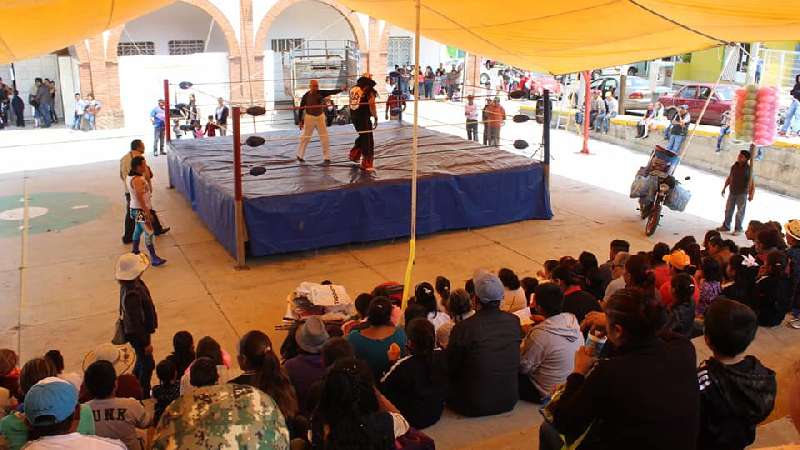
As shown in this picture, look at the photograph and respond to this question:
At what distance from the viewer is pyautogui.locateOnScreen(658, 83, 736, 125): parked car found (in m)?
20.7

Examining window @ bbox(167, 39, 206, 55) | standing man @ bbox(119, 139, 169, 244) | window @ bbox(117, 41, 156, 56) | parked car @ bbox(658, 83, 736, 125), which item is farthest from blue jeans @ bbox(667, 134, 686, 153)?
window @ bbox(117, 41, 156, 56)

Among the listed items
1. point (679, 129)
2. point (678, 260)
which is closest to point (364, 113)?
point (678, 260)

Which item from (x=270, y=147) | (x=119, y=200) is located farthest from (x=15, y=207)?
(x=270, y=147)

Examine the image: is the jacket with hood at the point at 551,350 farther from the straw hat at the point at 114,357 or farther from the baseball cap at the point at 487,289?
the straw hat at the point at 114,357

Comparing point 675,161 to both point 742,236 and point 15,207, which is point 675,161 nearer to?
point 742,236

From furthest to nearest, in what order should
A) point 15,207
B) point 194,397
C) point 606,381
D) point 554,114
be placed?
point 554,114 < point 15,207 < point 606,381 < point 194,397

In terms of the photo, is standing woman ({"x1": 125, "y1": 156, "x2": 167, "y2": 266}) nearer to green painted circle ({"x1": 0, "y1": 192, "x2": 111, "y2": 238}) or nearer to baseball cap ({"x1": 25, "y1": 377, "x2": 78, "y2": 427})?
green painted circle ({"x1": 0, "y1": 192, "x2": 111, "y2": 238})

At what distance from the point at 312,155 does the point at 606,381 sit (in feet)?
31.2

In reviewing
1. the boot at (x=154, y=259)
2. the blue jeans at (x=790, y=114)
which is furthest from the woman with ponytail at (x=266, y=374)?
the blue jeans at (x=790, y=114)

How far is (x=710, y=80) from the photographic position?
31.0 m

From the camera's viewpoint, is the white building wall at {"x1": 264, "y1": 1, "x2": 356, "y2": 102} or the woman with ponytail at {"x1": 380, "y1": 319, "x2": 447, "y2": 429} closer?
the woman with ponytail at {"x1": 380, "y1": 319, "x2": 447, "y2": 429}

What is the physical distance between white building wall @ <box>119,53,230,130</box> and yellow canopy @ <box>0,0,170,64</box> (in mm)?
13465

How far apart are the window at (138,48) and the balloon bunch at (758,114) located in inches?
779

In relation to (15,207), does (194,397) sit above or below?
above
